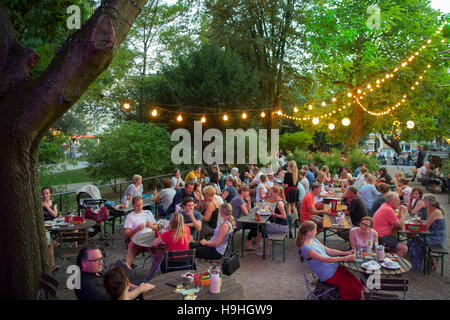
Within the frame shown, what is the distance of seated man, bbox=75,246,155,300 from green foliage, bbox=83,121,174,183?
443 inches

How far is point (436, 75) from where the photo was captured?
19734 millimetres

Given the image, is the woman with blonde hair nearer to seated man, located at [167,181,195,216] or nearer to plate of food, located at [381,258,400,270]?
seated man, located at [167,181,195,216]

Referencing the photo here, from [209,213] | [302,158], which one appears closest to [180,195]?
[209,213]

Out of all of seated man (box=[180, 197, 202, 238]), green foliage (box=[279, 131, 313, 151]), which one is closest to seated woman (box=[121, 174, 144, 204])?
seated man (box=[180, 197, 202, 238])

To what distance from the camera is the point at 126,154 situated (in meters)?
15.0

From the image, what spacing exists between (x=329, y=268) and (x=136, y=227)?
3.30 m

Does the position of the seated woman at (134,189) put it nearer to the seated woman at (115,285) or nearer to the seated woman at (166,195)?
the seated woman at (166,195)

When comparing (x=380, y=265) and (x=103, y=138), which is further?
(x=103, y=138)

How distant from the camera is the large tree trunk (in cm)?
358

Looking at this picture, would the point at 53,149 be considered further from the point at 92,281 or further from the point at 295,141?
the point at 295,141
